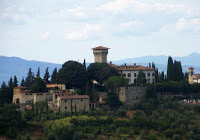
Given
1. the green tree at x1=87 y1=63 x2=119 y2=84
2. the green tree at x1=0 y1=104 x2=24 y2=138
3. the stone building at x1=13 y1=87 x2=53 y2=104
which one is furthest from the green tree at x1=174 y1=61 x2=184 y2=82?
the green tree at x1=0 y1=104 x2=24 y2=138

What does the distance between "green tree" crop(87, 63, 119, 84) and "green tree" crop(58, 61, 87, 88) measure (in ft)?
7.46

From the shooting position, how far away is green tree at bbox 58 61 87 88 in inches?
3135

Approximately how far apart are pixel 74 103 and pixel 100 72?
A: 12403 millimetres

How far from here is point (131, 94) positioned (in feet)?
260

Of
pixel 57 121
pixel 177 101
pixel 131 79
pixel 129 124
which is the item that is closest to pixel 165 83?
pixel 177 101

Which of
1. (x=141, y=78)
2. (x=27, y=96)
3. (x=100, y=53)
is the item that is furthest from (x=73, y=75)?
(x=141, y=78)

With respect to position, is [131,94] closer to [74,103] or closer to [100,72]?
[100,72]

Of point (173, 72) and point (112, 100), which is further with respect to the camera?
point (173, 72)

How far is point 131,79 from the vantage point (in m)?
89.4

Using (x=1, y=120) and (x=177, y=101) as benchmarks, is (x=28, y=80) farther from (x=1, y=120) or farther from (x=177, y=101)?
(x=177, y=101)

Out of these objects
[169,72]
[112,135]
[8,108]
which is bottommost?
[112,135]

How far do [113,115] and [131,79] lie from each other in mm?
19556

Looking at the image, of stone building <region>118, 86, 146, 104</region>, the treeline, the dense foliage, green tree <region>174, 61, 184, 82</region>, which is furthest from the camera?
green tree <region>174, 61, 184, 82</region>

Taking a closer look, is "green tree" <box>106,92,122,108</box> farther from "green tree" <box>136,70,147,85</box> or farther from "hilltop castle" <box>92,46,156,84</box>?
"hilltop castle" <box>92,46,156,84</box>
